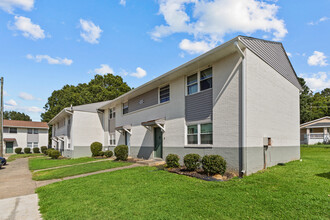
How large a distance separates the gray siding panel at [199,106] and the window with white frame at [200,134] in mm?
400

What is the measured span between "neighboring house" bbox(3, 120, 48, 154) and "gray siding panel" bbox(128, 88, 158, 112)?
1258 inches

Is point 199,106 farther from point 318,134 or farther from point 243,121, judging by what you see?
point 318,134

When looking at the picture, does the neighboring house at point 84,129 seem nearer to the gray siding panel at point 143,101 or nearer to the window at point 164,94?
the gray siding panel at point 143,101

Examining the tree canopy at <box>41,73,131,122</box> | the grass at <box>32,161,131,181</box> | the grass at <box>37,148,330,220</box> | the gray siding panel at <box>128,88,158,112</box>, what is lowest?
the grass at <box>32,161,131,181</box>

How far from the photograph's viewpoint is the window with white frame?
948 centimetres

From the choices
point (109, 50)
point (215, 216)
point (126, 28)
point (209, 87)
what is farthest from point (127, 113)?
point (215, 216)

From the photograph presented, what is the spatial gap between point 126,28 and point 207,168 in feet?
31.6

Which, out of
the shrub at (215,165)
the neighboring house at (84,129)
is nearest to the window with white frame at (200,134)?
the shrub at (215,165)

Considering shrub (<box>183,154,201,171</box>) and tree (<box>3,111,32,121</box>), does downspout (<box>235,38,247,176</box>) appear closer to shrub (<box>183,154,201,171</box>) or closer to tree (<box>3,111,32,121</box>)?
shrub (<box>183,154,201,171</box>)

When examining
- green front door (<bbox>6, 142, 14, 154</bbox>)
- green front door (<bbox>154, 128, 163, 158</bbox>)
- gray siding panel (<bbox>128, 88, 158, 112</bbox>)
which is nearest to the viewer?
green front door (<bbox>154, 128, 163, 158</bbox>)

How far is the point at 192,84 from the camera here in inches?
422

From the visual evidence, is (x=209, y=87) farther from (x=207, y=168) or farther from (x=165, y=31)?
(x=165, y=31)

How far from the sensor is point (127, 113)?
Answer: 57.1ft

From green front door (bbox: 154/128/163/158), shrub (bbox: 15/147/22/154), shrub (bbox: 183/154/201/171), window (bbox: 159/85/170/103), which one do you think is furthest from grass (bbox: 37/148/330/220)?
shrub (bbox: 15/147/22/154)
